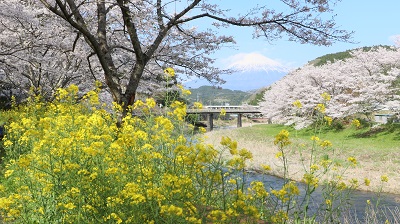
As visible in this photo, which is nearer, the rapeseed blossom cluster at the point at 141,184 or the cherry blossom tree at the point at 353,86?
the rapeseed blossom cluster at the point at 141,184

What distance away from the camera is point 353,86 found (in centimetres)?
2844

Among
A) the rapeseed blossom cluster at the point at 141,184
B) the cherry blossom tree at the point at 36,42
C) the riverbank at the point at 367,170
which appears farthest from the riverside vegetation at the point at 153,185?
the riverbank at the point at 367,170

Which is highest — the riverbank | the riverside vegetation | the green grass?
the riverside vegetation

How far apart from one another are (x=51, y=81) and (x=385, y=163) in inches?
630

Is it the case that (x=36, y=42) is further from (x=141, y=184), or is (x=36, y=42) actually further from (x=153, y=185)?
(x=141, y=184)

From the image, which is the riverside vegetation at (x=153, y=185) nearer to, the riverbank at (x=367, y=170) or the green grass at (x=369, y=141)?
the riverbank at (x=367, y=170)

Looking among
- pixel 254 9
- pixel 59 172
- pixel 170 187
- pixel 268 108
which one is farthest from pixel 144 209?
pixel 268 108

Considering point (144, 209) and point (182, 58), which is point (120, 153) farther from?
point (182, 58)

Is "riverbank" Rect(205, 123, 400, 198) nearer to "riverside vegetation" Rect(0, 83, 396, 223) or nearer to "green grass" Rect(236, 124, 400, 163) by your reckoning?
"green grass" Rect(236, 124, 400, 163)

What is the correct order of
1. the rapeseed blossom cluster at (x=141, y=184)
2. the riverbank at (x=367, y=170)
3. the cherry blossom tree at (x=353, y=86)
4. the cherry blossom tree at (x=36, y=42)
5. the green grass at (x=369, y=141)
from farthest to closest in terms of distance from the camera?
1. the cherry blossom tree at (x=353, y=86)
2. the green grass at (x=369, y=141)
3. the riverbank at (x=367, y=170)
4. the cherry blossom tree at (x=36, y=42)
5. the rapeseed blossom cluster at (x=141, y=184)

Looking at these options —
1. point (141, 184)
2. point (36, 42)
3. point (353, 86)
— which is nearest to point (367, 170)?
point (353, 86)

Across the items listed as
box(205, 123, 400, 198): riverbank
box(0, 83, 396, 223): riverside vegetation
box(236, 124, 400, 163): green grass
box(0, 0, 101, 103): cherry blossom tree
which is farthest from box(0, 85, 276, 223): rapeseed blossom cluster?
box(236, 124, 400, 163): green grass

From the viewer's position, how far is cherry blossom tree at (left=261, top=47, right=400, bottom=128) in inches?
984

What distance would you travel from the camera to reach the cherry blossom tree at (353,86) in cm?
2500
